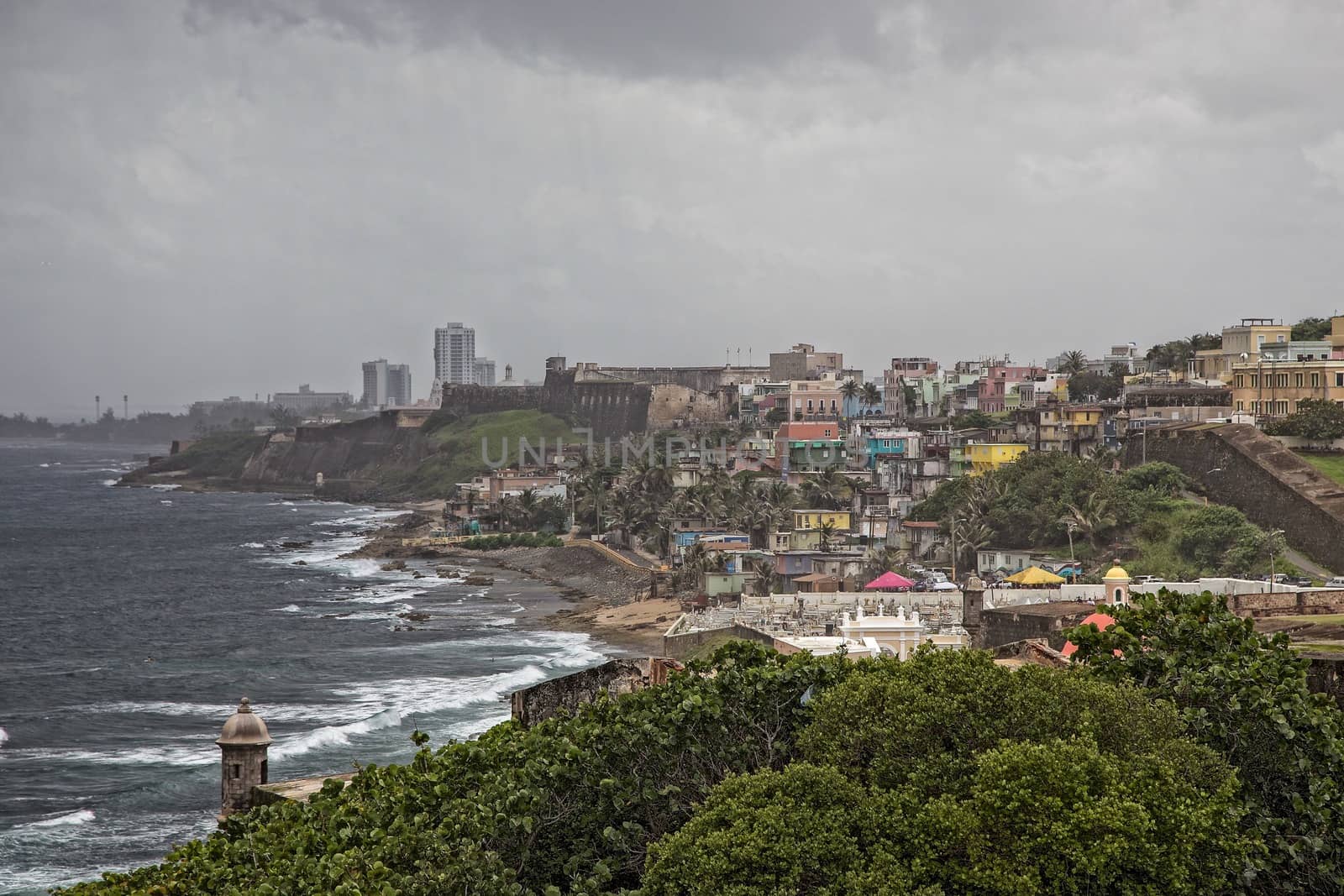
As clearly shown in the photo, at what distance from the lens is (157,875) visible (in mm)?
14688

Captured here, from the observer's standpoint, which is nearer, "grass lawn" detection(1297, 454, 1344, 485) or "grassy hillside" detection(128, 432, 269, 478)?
"grass lawn" detection(1297, 454, 1344, 485)

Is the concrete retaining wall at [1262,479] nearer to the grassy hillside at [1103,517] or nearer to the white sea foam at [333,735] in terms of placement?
the grassy hillside at [1103,517]

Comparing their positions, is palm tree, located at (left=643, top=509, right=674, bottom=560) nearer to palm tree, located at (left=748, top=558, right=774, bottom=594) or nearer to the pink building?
palm tree, located at (left=748, top=558, right=774, bottom=594)

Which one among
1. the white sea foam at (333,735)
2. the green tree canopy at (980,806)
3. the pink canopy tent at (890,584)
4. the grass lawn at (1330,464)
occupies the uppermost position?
the grass lawn at (1330,464)

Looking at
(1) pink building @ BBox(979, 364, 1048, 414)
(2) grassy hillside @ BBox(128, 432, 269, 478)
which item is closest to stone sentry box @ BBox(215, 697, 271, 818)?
(1) pink building @ BBox(979, 364, 1048, 414)

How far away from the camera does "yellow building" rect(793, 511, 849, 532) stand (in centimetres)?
6444

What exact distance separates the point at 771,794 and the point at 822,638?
19.0 meters

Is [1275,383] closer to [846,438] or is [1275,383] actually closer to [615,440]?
[846,438]

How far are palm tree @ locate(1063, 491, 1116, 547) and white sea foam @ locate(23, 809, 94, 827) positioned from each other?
34227mm

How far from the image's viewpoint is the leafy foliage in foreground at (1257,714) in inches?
513

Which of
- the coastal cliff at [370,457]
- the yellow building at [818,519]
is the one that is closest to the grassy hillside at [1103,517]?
the yellow building at [818,519]

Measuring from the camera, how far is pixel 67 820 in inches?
1182

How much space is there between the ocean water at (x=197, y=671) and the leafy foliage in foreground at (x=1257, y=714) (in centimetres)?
1872

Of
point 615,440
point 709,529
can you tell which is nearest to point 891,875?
point 709,529
